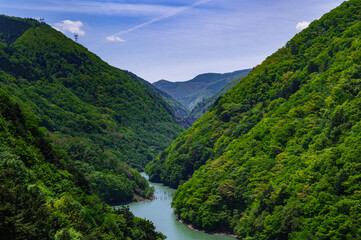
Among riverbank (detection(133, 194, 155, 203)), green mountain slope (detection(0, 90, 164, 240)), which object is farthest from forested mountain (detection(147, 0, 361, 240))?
green mountain slope (detection(0, 90, 164, 240))

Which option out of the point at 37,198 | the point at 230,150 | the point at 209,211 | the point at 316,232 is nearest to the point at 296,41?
the point at 230,150

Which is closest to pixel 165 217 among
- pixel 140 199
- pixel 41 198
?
pixel 140 199

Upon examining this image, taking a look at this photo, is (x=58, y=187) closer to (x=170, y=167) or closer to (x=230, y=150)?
(x=230, y=150)

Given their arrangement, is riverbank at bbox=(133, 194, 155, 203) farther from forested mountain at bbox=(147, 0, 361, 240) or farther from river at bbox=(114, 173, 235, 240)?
forested mountain at bbox=(147, 0, 361, 240)

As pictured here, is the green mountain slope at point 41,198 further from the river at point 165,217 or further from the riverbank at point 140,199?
the riverbank at point 140,199

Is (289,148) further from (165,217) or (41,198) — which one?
(41,198)

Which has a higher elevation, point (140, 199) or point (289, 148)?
point (289, 148)
